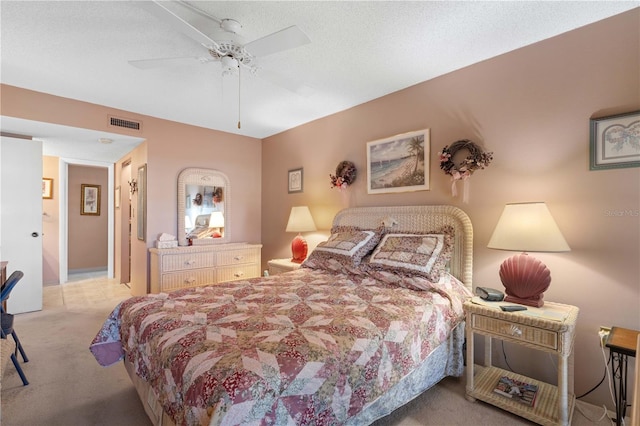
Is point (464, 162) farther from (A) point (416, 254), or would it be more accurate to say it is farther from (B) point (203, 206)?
(B) point (203, 206)

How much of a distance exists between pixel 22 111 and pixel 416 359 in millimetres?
4392

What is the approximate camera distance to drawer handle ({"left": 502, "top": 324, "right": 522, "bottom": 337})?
1.87 m

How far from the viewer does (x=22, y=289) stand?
378cm

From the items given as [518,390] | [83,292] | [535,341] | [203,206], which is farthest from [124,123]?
[518,390]

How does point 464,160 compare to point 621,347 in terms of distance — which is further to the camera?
point 464,160

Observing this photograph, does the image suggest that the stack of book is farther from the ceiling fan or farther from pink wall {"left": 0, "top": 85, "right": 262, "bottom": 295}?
pink wall {"left": 0, "top": 85, "right": 262, "bottom": 295}

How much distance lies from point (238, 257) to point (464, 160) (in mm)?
3224

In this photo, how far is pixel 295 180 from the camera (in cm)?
445

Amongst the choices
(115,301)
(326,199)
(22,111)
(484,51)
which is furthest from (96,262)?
(484,51)

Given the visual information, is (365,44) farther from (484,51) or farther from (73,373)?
(73,373)

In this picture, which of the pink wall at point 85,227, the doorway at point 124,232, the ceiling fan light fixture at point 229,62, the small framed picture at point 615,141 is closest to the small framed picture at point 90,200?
the pink wall at point 85,227

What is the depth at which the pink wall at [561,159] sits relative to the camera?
1.95 m

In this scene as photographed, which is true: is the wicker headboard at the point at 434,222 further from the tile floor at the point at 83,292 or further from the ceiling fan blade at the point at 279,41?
the tile floor at the point at 83,292

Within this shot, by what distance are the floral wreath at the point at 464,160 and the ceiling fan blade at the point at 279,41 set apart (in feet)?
5.17
